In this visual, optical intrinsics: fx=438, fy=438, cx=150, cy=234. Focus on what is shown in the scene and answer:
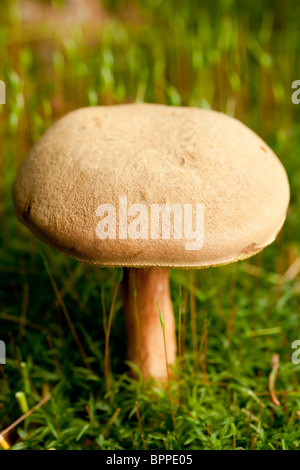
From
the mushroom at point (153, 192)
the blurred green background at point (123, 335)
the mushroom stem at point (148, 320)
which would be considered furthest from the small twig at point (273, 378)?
the mushroom at point (153, 192)

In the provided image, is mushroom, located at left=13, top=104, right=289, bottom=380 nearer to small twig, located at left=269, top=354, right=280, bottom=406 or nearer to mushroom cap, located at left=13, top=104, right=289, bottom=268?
mushroom cap, located at left=13, top=104, right=289, bottom=268

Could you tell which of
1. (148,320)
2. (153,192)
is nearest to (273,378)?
(148,320)

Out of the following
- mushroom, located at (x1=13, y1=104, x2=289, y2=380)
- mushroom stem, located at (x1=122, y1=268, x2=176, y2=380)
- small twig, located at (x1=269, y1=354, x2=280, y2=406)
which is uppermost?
mushroom, located at (x1=13, y1=104, x2=289, y2=380)

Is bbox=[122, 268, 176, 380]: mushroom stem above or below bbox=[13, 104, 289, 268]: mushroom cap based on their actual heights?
below

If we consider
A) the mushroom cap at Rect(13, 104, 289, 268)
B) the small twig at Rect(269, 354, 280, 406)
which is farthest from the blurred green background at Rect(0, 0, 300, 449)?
the mushroom cap at Rect(13, 104, 289, 268)

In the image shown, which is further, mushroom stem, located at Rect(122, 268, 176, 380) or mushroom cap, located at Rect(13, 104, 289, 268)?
mushroom stem, located at Rect(122, 268, 176, 380)
